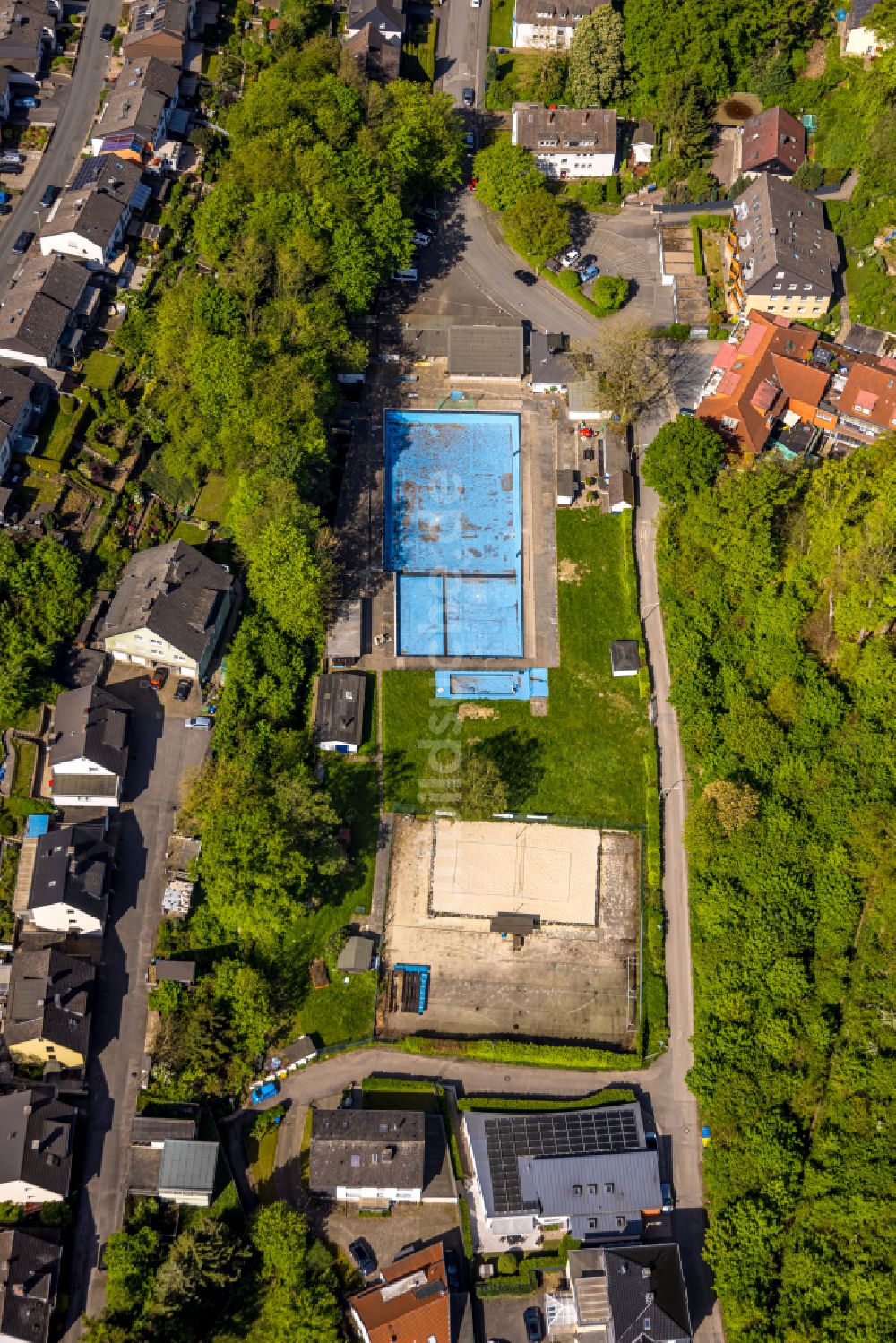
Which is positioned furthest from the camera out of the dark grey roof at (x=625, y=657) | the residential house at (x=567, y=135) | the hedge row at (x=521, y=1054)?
the residential house at (x=567, y=135)

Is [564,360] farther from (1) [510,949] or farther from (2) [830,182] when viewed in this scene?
(1) [510,949]

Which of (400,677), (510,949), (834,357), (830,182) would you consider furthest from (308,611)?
(830,182)

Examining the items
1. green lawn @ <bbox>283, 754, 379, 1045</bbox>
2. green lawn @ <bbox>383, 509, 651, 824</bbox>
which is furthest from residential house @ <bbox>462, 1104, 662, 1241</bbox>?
green lawn @ <bbox>383, 509, 651, 824</bbox>

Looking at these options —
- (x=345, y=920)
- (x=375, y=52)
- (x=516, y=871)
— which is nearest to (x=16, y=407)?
(x=345, y=920)

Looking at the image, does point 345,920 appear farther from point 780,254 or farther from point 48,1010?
point 780,254

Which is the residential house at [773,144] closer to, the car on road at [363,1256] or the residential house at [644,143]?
the residential house at [644,143]

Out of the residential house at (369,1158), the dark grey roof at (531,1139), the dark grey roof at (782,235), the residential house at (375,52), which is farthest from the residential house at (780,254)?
the residential house at (369,1158)
